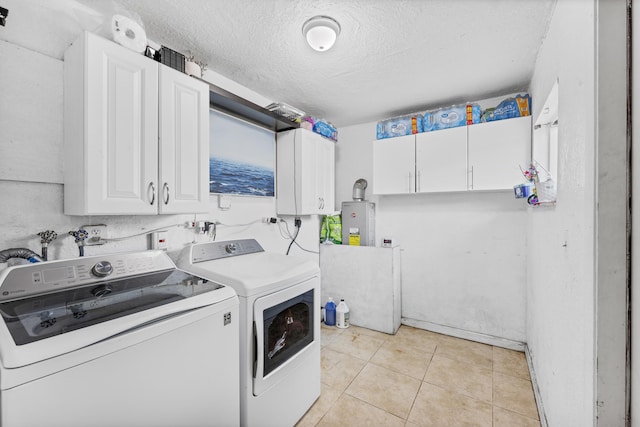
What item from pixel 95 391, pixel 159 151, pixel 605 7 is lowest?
pixel 95 391


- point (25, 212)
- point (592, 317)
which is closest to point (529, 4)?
point (592, 317)

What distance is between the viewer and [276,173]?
2.75 metres

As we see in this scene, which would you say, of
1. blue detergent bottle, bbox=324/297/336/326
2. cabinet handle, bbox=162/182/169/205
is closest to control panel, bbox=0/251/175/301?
cabinet handle, bbox=162/182/169/205

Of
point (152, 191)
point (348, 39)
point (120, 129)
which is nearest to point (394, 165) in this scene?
point (348, 39)

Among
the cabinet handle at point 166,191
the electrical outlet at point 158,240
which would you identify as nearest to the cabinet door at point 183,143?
the cabinet handle at point 166,191

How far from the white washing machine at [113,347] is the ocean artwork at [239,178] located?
0.90m

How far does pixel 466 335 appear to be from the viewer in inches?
109

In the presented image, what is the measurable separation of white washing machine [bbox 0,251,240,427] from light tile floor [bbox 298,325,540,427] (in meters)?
0.97

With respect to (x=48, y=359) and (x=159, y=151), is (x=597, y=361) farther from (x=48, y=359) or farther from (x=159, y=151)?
(x=159, y=151)

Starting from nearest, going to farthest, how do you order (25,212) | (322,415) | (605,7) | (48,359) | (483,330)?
(48,359), (605,7), (25,212), (322,415), (483,330)

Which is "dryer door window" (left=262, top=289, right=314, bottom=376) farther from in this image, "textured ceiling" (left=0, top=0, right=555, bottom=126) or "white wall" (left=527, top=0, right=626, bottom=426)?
"textured ceiling" (left=0, top=0, right=555, bottom=126)

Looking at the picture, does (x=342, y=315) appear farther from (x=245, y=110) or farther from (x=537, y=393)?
(x=245, y=110)

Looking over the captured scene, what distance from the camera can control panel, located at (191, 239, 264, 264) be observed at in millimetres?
1794

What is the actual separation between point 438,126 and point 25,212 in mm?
3222
